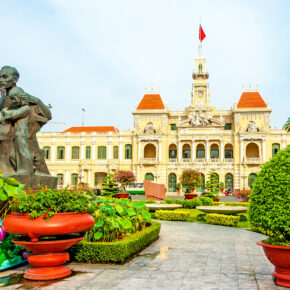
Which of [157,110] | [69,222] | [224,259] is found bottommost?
[224,259]

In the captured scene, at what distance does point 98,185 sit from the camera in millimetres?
47562

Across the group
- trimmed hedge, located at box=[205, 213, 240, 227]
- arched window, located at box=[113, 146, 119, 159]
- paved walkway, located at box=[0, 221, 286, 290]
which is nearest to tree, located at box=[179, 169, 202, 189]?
trimmed hedge, located at box=[205, 213, 240, 227]

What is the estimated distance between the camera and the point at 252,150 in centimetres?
4684

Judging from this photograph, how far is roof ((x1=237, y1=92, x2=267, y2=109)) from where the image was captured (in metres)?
46.5

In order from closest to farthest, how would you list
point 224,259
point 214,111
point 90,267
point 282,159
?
point 282,159 → point 90,267 → point 224,259 → point 214,111

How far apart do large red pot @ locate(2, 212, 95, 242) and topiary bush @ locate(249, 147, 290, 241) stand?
275 cm

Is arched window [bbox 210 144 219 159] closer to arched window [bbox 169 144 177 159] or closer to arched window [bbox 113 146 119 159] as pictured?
arched window [bbox 169 144 177 159]

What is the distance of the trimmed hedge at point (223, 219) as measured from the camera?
12.9m

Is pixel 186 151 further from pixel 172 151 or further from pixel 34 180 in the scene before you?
pixel 34 180

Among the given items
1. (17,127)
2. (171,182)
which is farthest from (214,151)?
(17,127)

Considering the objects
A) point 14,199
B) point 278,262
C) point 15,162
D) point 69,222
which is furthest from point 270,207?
point 15,162

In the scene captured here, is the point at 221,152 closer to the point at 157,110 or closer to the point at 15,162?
the point at 157,110

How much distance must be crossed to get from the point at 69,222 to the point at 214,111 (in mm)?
45169

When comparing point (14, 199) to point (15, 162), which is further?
point (15, 162)
